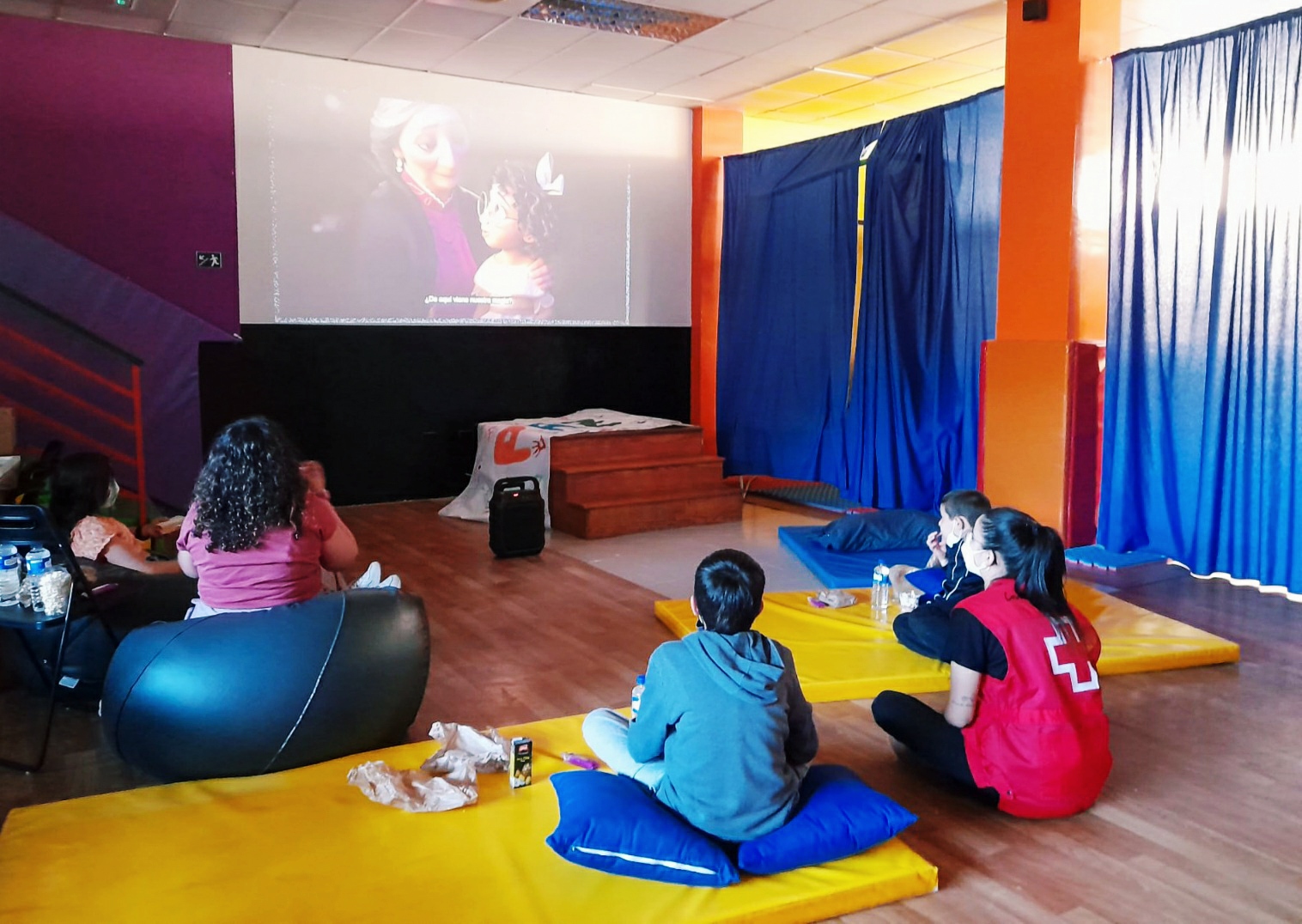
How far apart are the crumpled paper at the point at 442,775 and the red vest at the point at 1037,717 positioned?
1.33m

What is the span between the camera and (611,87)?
762 cm

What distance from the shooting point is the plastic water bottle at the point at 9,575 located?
3109 millimetres

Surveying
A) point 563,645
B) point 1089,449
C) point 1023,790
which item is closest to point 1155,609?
point 1089,449

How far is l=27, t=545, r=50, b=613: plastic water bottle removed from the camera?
3090 millimetres

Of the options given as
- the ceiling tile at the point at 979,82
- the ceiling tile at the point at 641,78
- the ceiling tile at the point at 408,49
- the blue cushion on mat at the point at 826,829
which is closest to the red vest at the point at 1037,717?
the blue cushion on mat at the point at 826,829

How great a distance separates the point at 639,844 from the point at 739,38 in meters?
5.40

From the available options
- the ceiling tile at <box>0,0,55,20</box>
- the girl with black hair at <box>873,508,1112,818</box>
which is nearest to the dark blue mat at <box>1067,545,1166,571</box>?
the girl with black hair at <box>873,508,1112,818</box>

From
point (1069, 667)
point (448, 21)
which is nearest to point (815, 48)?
point (448, 21)

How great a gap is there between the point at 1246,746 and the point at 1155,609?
1.49m

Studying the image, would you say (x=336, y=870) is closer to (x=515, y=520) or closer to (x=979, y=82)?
(x=515, y=520)

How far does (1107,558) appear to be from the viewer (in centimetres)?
531

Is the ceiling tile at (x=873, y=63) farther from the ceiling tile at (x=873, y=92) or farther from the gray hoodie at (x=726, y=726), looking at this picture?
the gray hoodie at (x=726, y=726)

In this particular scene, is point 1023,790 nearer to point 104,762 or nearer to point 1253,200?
point 104,762

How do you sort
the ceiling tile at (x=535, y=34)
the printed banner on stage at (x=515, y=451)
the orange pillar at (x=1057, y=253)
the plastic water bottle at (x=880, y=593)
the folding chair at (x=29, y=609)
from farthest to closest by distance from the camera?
the printed banner on stage at (x=515, y=451), the ceiling tile at (x=535, y=34), the orange pillar at (x=1057, y=253), the plastic water bottle at (x=880, y=593), the folding chair at (x=29, y=609)
